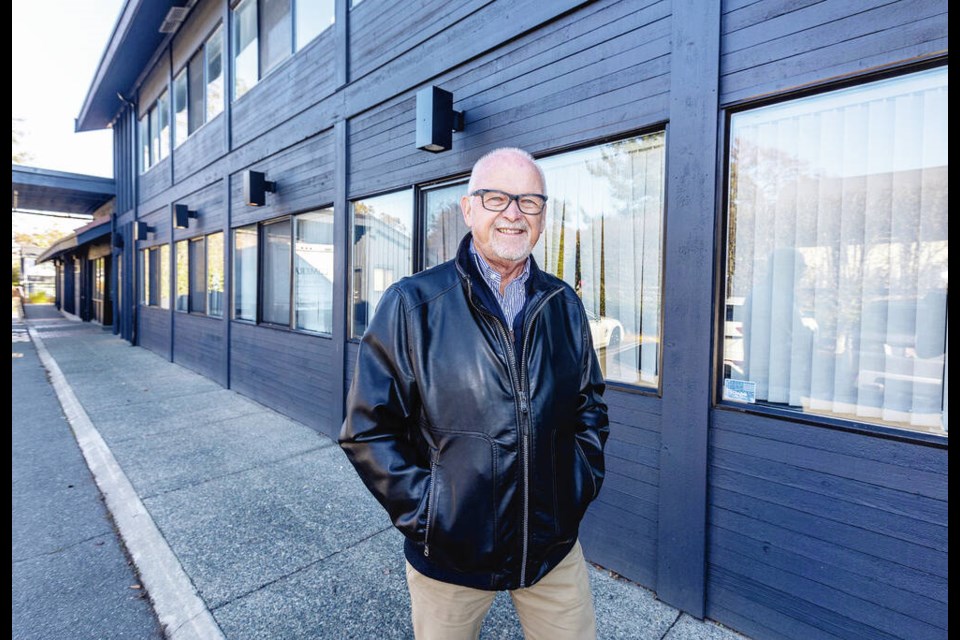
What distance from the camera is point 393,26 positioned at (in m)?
4.64

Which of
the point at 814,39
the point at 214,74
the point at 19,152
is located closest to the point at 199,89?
the point at 214,74

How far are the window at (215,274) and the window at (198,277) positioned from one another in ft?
1.00

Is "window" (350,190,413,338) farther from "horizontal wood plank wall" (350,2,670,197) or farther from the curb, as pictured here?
the curb

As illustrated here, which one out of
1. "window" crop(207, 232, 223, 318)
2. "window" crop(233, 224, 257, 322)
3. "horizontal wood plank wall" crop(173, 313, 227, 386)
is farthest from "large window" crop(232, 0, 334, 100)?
"horizontal wood plank wall" crop(173, 313, 227, 386)

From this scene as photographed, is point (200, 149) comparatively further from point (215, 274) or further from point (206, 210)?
point (215, 274)

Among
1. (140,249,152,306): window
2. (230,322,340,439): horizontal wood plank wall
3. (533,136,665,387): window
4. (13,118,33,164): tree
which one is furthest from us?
(13,118,33,164): tree

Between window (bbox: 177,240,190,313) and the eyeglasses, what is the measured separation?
985 cm

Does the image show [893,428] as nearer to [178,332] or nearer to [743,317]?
[743,317]

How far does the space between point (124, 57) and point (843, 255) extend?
1447 centimetres

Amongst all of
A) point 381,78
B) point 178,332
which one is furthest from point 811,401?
point 178,332

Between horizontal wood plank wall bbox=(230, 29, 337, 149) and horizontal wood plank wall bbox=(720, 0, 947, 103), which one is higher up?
horizontal wood plank wall bbox=(230, 29, 337, 149)

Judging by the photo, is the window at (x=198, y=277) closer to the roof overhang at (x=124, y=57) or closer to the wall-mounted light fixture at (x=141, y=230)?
the wall-mounted light fixture at (x=141, y=230)

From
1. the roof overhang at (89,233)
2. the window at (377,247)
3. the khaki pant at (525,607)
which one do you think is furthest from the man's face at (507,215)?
the roof overhang at (89,233)

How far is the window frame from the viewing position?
6.69 feet
